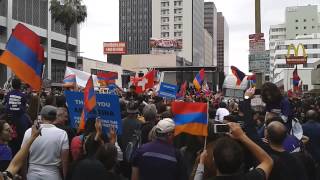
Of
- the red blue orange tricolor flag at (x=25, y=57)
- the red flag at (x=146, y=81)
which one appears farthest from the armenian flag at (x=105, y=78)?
the red blue orange tricolor flag at (x=25, y=57)

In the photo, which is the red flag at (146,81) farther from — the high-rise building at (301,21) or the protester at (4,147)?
the high-rise building at (301,21)

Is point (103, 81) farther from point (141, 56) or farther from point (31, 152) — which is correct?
point (141, 56)

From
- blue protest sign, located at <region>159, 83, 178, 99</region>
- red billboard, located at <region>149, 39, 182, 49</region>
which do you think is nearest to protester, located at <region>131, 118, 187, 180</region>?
blue protest sign, located at <region>159, 83, 178, 99</region>

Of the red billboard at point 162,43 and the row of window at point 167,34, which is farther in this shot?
the row of window at point 167,34

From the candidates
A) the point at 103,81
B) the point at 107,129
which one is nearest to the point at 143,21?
the point at 103,81

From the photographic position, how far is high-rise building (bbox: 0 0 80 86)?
55938 millimetres

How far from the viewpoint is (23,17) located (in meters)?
60.7

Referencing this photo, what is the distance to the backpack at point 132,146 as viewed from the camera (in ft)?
24.7

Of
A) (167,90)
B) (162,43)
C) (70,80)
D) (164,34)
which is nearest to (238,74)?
(167,90)

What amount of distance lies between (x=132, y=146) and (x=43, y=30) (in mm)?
59403

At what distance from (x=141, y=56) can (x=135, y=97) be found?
125093 mm

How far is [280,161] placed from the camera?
5387mm

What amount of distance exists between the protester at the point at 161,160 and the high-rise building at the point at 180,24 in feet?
534

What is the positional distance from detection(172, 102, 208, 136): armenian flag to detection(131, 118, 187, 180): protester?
0.32 metres
